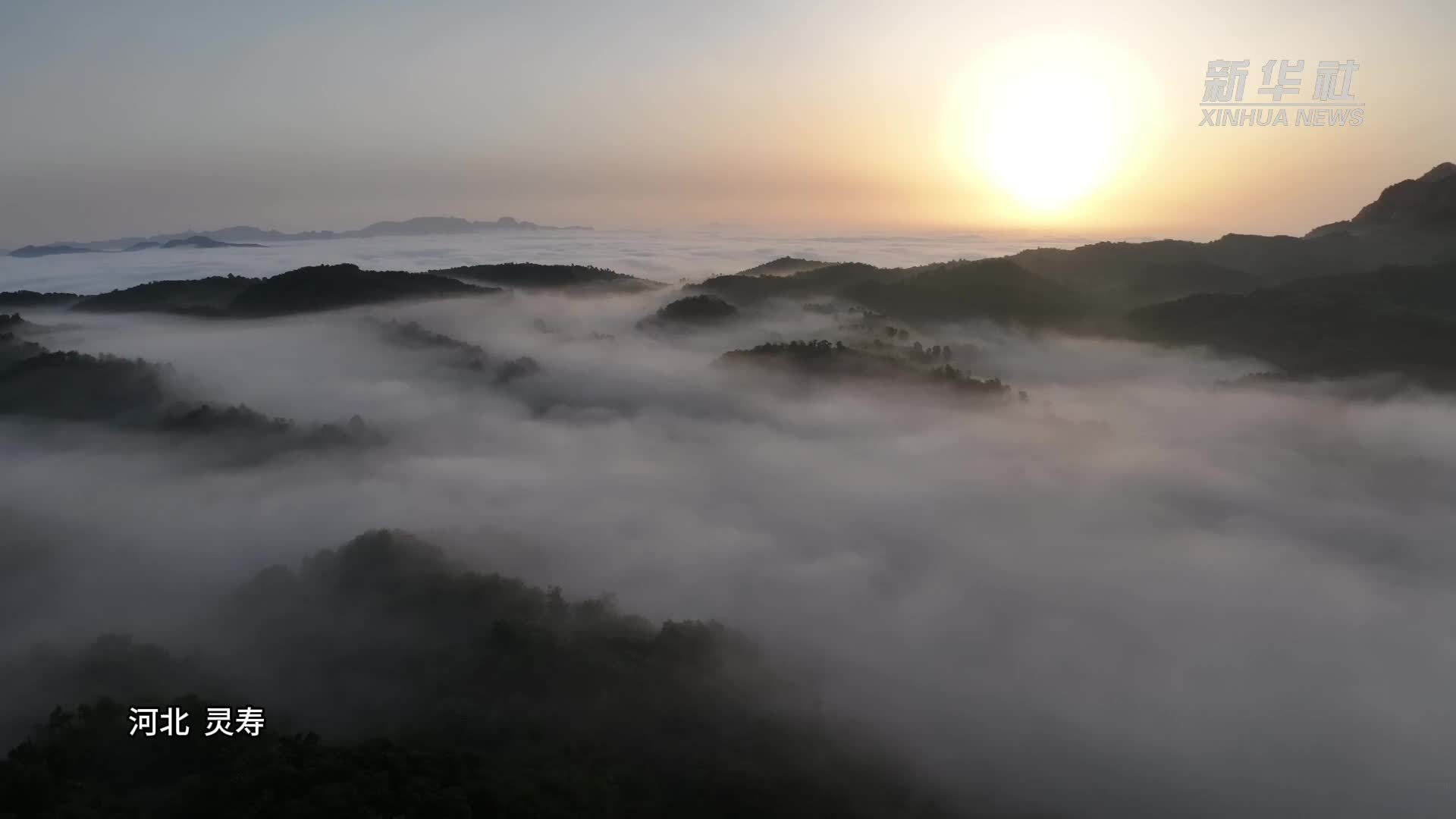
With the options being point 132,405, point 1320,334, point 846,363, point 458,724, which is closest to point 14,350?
point 132,405

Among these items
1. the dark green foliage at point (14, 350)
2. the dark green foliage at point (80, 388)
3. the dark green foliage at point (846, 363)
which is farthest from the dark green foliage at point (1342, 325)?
the dark green foliage at point (14, 350)

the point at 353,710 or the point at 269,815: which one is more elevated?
the point at 269,815

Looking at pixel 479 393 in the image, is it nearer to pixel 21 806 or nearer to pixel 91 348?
pixel 91 348

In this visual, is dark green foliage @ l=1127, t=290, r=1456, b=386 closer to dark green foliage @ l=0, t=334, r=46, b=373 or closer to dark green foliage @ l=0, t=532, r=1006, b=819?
dark green foliage @ l=0, t=532, r=1006, b=819

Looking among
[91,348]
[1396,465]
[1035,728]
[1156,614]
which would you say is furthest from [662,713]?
[91,348]

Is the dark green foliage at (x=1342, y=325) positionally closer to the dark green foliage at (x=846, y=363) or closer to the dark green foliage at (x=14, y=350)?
the dark green foliage at (x=846, y=363)

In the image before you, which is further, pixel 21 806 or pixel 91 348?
pixel 91 348
